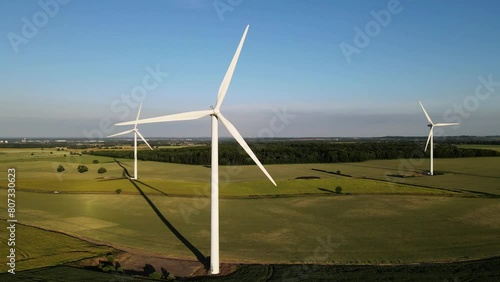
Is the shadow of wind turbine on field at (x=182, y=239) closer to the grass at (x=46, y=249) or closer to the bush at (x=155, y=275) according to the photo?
the bush at (x=155, y=275)

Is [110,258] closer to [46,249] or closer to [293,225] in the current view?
[46,249]

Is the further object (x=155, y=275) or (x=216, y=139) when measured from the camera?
(x=216, y=139)

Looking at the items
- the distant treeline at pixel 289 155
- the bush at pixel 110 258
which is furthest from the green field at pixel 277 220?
the distant treeline at pixel 289 155

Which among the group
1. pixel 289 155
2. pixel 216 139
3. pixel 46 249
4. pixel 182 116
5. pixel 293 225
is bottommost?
pixel 293 225

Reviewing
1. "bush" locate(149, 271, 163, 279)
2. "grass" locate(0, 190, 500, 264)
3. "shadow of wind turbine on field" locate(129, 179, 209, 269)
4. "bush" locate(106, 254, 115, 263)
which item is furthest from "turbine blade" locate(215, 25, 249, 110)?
"bush" locate(106, 254, 115, 263)

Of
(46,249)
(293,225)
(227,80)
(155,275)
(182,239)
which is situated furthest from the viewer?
(293,225)

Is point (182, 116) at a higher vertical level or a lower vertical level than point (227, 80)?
lower

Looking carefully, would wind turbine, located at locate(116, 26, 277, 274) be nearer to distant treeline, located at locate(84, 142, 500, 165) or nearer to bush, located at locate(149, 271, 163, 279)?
bush, located at locate(149, 271, 163, 279)

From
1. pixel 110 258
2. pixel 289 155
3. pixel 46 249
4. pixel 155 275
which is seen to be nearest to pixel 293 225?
pixel 155 275

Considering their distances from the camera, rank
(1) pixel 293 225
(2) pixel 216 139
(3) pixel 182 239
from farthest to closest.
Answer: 1. (1) pixel 293 225
2. (3) pixel 182 239
3. (2) pixel 216 139
